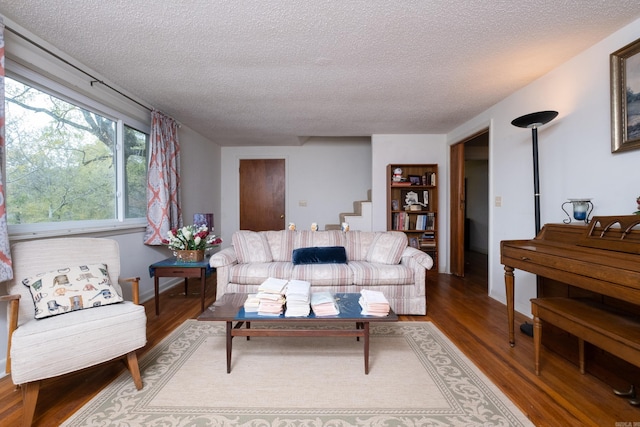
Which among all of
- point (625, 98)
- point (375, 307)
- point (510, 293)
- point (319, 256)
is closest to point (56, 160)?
point (319, 256)

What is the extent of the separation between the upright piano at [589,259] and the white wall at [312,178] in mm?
3650

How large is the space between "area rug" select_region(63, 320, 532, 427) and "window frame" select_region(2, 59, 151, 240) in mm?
1222

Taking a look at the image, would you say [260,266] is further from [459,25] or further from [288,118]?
[459,25]

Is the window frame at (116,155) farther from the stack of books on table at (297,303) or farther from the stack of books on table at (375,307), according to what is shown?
the stack of books on table at (375,307)

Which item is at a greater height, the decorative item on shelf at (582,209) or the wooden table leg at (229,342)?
the decorative item on shelf at (582,209)

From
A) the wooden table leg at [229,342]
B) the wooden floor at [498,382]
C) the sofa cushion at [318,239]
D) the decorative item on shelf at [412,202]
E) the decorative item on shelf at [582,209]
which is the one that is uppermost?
the decorative item on shelf at [412,202]

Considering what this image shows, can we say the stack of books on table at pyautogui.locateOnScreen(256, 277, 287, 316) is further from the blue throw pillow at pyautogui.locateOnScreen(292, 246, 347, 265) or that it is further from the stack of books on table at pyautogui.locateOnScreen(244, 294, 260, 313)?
the blue throw pillow at pyautogui.locateOnScreen(292, 246, 347, 265)

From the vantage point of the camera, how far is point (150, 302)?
10.1 ft

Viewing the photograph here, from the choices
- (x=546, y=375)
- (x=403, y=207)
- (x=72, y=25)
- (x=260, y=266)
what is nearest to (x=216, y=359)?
(x=260, y=266)

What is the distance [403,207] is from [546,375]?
2.97 metres

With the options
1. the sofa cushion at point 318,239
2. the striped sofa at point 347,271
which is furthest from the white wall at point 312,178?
the striped sofa at point 347,271

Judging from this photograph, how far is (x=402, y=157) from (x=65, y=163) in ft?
13.7

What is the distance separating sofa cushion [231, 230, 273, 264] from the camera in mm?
3004

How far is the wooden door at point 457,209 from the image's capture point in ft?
13.4
